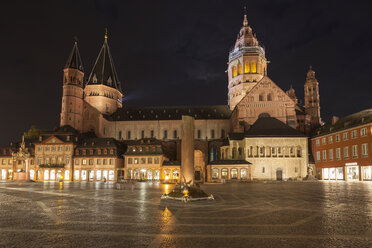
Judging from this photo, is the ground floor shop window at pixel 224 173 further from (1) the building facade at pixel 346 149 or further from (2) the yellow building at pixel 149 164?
(1) the building facade at pixel 346 149

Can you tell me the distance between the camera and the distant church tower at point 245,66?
87.6 meters

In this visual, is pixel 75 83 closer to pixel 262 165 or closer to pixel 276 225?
pixel 262 165

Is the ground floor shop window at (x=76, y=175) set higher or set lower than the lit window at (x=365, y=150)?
lower

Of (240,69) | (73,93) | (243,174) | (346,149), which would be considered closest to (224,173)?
(243,174)

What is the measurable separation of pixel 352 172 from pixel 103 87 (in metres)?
69.0

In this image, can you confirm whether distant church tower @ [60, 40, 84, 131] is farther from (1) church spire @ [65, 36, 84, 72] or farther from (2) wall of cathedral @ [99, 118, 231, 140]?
(2) wall of cathedral @ [99, 118, 231, 140]

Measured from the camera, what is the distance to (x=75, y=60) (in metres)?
86.6

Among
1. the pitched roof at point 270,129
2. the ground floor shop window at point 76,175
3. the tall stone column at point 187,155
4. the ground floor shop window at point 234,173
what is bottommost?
the ground floor shop window at point 76,175

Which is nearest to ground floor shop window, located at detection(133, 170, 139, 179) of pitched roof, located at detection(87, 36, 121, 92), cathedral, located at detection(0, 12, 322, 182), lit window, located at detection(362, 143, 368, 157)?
cathedral, located at detection(0, 12, 322, 182)

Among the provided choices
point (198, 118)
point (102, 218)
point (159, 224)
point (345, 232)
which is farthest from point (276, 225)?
point (198, 118)

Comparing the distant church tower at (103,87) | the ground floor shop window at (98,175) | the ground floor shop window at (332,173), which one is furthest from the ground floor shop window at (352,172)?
the distant church tower at (103,87)

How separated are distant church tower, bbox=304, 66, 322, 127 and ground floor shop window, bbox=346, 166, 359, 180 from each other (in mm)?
A: 42029

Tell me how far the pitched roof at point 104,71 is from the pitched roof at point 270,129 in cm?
4922

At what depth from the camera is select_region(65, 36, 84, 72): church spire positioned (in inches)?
3364
